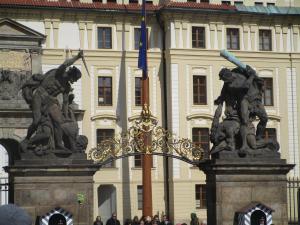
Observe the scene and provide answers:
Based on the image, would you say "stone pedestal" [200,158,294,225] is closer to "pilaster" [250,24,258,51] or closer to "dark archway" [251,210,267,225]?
"dark archway" [251,210,267,225]

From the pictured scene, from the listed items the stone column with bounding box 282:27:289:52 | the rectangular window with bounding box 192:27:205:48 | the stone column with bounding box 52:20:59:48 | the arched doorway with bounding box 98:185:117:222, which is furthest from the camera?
the stone column with bounding box 282:27:289:52

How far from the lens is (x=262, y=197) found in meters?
18.4

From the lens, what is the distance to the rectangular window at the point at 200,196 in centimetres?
4106

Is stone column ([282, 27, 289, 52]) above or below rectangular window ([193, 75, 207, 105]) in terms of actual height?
above

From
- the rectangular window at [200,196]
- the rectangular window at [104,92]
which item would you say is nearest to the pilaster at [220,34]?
the rectangular window at [104,92]

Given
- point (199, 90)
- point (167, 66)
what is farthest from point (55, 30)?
point (199, 90)

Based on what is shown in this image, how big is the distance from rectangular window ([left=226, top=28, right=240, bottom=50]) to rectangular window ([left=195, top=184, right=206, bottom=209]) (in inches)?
354

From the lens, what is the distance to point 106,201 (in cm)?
4159

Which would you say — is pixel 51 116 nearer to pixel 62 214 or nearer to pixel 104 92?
pixel 62 214

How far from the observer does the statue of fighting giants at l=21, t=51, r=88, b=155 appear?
700 inches

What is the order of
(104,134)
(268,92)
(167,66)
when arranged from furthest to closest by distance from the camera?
(268,92) < (167,66) < (104,134)

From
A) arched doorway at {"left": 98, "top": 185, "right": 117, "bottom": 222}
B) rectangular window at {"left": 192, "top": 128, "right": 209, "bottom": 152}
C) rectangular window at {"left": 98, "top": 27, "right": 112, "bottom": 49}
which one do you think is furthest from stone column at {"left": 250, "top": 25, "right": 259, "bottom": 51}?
arched doorway at {"left": 98, "top": 185, "right": 117, "bottom": 222}

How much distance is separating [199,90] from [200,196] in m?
6.52

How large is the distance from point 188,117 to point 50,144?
25.1 meters
